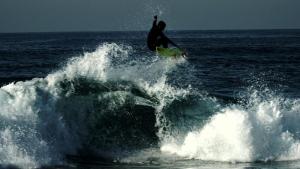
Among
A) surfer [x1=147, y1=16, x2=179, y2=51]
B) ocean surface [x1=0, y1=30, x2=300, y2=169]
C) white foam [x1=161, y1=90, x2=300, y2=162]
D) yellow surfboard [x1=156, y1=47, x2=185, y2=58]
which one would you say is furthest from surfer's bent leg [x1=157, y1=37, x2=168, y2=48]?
white foam [x1=161, y1=90, x2=300, y2=162]

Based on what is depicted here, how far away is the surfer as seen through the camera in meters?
17.2

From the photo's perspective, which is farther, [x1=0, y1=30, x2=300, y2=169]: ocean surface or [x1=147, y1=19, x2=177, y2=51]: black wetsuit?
[x1=147, y1=19, x2=177, y2=51]: black wetsuit

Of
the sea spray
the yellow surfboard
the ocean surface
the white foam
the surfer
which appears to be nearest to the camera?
the sea spray

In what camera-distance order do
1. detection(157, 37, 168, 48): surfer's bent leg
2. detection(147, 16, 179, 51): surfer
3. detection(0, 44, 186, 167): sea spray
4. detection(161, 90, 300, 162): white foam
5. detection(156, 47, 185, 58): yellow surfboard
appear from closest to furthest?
detection(0, 44, 186, 167): sea spray
detection(161, 90, 300, 162): white foam
detection(147, 16, 179, 51): surfer
detection(157, 37, 168, 48): surfer's bent leg
detection(156, 47, 185, 58): yellow surfboard

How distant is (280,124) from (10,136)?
24.2 ft

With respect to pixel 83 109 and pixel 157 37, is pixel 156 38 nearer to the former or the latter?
pixel 157 37

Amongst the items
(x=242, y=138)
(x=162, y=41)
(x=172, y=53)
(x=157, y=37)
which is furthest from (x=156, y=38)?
(x=242, y=138)

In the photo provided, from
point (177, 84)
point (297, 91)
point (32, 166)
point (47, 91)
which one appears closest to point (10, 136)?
point (32, 166)

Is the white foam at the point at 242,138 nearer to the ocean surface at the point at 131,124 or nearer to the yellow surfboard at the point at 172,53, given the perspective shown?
the ocean surface at the point at 131,124

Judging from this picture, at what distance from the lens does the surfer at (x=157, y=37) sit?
17.2 meters

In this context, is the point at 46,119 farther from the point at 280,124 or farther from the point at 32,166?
the point at 280,124

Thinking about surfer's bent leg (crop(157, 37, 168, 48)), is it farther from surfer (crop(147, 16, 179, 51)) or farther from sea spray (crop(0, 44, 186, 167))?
sea spray (crop(0, 44, 186, 167))

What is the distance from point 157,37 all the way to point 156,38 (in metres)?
0.05

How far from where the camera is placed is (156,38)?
57.6 feet
